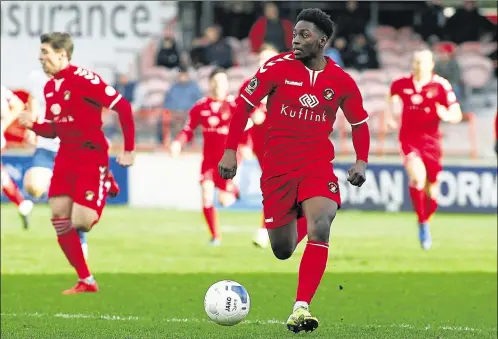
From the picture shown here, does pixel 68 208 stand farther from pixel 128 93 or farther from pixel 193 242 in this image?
pixel 128 93

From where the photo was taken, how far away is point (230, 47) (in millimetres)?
22953

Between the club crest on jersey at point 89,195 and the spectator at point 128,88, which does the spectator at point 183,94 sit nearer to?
the spectator at point 128,88

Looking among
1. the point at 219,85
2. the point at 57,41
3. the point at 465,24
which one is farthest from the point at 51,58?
the point at 465,24

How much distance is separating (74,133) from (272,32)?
1232cm

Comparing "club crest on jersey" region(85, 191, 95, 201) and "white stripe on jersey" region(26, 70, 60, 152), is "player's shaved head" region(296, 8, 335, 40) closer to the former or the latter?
"club crest on jersey" region(85, 191, 95, 201)

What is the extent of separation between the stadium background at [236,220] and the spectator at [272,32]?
0.67 meters

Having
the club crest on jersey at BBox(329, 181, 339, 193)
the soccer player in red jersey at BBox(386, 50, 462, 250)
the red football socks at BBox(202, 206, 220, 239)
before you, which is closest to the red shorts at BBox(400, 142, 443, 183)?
the soccer player in red jersey at BBox(386, 50, 462, 250)

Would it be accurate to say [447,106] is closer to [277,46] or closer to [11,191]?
[11,191]

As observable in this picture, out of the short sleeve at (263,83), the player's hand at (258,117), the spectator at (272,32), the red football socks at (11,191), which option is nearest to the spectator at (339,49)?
the spectator at (272,32)

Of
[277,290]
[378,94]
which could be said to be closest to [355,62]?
[378,94]

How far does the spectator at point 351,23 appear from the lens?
22891mm

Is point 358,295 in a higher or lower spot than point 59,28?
lower

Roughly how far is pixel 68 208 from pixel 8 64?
1420cm

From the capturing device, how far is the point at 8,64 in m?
23.8
